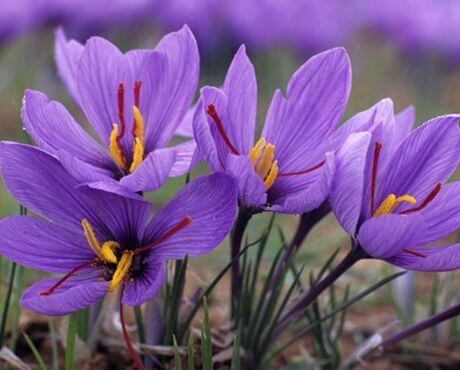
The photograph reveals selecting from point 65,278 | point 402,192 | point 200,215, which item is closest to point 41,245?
point 65,278

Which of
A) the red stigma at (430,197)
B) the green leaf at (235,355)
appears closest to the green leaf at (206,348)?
the green leaf at (235,355)

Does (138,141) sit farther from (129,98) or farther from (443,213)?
(443,213)

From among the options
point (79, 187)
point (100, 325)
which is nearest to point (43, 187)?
point (79, 187)

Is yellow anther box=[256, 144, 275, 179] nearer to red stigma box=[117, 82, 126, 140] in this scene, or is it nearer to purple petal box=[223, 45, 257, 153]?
purple petal box=[223, 45, 257, 153]

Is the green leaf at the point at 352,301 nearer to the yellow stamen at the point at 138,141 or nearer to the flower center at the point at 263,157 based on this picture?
the flower center at the point at 263,157

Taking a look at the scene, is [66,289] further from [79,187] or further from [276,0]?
[276,0]
